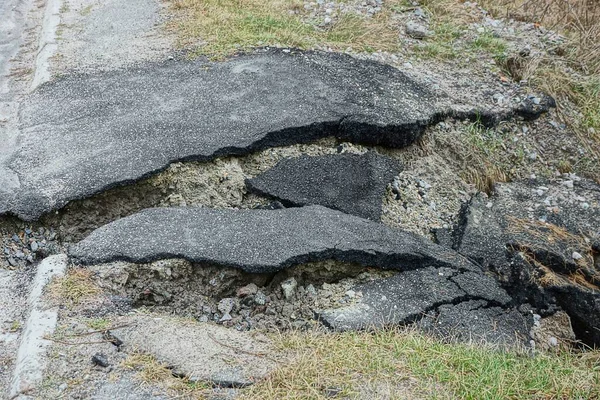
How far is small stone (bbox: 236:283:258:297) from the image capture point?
3.39 metres

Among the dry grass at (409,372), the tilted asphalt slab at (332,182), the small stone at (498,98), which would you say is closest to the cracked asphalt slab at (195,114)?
the small stone at (498,98)

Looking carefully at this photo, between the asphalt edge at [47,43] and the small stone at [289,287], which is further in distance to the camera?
the asphalt edge at [47,43]

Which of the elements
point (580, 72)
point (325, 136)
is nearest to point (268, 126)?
point (325, 136)

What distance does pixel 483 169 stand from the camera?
4754 millimetres

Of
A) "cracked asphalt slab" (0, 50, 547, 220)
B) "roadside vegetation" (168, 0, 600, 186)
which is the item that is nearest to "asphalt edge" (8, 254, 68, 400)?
"cracked asphalt slab" (0, 50, 547, 220)

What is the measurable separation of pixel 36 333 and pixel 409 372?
1.59 m

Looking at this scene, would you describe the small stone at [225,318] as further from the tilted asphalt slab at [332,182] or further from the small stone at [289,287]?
the tilted asphalt slab at [332,182]

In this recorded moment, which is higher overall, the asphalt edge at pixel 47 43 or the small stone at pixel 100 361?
the asphalt edge at pixel 47 43

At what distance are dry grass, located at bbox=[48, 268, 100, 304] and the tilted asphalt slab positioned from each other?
3.87 feet

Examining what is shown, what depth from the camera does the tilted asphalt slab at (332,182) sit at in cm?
404

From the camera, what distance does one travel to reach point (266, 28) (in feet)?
18.9

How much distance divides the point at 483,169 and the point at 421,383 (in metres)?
2.37

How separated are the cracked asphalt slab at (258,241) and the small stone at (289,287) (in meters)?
0.10

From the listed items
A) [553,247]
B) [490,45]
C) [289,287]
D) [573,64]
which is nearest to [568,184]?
[553,247]
